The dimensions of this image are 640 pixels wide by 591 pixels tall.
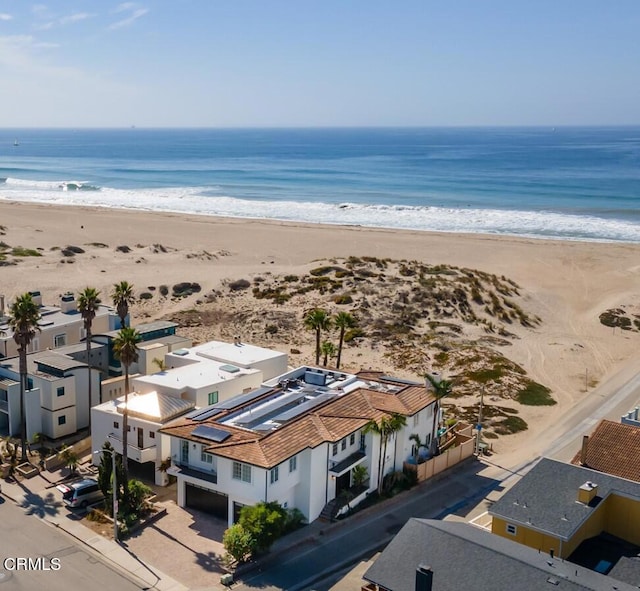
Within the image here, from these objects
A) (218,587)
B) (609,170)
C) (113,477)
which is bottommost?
(218,587)

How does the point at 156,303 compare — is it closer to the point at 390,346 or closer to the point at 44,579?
the point at 390,346

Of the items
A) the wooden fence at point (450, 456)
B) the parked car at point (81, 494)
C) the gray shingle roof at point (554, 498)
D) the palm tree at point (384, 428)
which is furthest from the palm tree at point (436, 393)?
the parked car at point (81, 494)

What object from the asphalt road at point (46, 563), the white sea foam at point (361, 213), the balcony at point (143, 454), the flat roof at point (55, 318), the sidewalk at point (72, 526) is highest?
the white sea foam at point (361, 213)

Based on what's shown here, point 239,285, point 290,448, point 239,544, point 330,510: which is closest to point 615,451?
point 330,510

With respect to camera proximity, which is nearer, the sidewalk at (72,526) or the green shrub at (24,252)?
the sidewalk at (72,526)

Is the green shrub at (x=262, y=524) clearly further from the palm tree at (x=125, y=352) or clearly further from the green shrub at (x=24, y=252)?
A: the green shrub at (x=24, y=252)

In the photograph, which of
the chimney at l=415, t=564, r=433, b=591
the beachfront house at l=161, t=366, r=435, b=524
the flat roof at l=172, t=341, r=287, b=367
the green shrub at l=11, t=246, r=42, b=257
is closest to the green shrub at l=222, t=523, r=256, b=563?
the beachfront house at l=161, t=366, r=435, b=524

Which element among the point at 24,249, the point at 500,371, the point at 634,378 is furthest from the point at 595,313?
the point at 24,249
